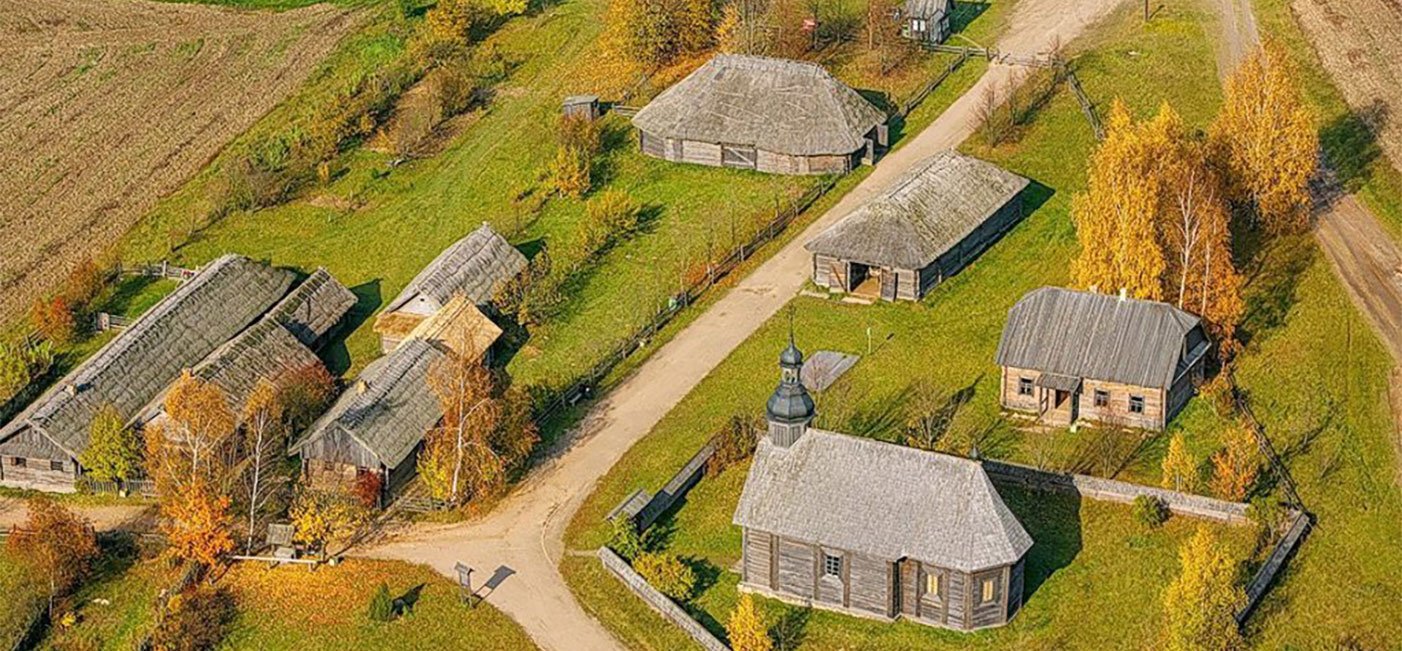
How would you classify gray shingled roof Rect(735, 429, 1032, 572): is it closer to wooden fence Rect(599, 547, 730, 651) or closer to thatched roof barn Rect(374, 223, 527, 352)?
wooden fence Rect(599, 547, 730, 651)

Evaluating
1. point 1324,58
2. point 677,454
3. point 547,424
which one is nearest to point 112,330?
point 547,424

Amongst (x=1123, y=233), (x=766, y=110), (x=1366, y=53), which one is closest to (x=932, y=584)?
(x=1123, y=233)

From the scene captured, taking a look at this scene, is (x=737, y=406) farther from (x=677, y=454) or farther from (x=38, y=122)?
(x=38, y=122)

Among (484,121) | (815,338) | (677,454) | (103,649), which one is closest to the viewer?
(103,649)

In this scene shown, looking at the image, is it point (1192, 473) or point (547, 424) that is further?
point (547, 424)

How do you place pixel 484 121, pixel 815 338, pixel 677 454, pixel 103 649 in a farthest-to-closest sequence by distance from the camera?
pixel 484 121, pixel 815 338, pixel 677 454, pixel 103 649

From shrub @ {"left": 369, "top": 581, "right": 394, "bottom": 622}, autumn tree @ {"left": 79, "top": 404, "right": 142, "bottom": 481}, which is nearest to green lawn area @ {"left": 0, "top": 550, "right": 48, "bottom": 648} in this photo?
autumn tree @ {"left": 79, "top": 404, "right": 142, "bottom": 481}

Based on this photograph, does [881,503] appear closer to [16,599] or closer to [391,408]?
[391,408]
